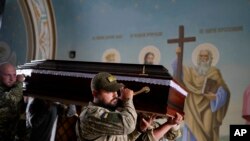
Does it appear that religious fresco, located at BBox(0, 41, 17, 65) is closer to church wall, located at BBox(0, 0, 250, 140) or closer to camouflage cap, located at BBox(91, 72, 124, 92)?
church wall, located at BBox(0, 0, 250, 140)

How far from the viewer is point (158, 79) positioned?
2.95 metres

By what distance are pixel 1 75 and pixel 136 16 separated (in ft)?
12.5

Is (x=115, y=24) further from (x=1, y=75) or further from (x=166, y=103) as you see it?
(x=166, y=103)

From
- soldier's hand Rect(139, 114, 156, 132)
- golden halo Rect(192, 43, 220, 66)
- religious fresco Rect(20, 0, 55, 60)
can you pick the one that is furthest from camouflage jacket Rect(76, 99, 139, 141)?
religious fresco Rect(20, 0, 55, 60)

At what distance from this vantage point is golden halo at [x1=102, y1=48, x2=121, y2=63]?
716cm

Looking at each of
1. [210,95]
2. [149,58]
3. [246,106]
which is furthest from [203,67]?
[149,58]

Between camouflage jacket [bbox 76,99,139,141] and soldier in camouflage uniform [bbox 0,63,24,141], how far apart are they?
144 centimetres

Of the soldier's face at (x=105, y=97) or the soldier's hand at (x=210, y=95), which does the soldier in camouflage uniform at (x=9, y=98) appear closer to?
the soldier's face at (x=105, y=97)

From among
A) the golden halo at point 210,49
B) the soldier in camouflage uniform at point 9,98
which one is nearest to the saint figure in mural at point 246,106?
the golden halo at point 210,49

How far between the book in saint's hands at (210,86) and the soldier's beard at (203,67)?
0.14 m

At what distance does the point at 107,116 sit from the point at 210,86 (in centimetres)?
399

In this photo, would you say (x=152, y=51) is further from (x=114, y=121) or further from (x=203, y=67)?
(x=114, y=121)

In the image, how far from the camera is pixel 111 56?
726 cm

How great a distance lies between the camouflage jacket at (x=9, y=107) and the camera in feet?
11.7
